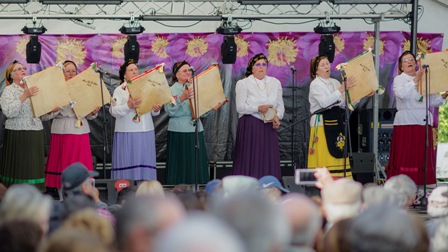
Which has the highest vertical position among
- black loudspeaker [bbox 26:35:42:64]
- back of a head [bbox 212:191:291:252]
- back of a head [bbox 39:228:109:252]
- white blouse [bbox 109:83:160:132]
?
black loudspeaker [bbox 26:35:42:64]

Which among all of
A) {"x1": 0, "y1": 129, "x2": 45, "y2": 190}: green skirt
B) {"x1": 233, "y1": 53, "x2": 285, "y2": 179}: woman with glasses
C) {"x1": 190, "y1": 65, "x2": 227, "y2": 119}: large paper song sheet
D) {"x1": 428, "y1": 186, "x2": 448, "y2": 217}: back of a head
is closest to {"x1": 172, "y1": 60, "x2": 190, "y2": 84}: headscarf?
{"x1": 190, "y1": 65, "x2": 227, "y2": 119}: large paper song sheet

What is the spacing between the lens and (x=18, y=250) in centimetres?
324

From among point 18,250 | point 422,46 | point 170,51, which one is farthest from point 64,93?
point 18,250

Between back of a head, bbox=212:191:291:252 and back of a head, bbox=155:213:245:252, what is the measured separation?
277mm

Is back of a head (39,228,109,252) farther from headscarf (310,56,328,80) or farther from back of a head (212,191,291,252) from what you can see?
headscarf (310,56,328,80)

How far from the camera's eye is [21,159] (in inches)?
386

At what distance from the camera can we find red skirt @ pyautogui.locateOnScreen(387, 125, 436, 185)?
33.4 ft

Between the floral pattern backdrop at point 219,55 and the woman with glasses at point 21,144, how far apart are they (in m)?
1.61

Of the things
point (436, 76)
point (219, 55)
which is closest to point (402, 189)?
point (436, 76)

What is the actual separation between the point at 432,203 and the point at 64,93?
17.1 ft

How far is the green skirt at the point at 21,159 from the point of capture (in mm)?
9797

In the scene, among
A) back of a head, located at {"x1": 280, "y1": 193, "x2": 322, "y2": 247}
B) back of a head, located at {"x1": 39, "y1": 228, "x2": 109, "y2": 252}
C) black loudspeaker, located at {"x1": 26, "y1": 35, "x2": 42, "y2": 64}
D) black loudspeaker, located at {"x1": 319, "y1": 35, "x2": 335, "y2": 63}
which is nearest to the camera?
back of a head, located at {"x1": 39, "y1": 228, "x2": 109, "y2": 252}

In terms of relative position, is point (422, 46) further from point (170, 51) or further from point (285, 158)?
point (170, 51)

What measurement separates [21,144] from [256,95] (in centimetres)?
257
